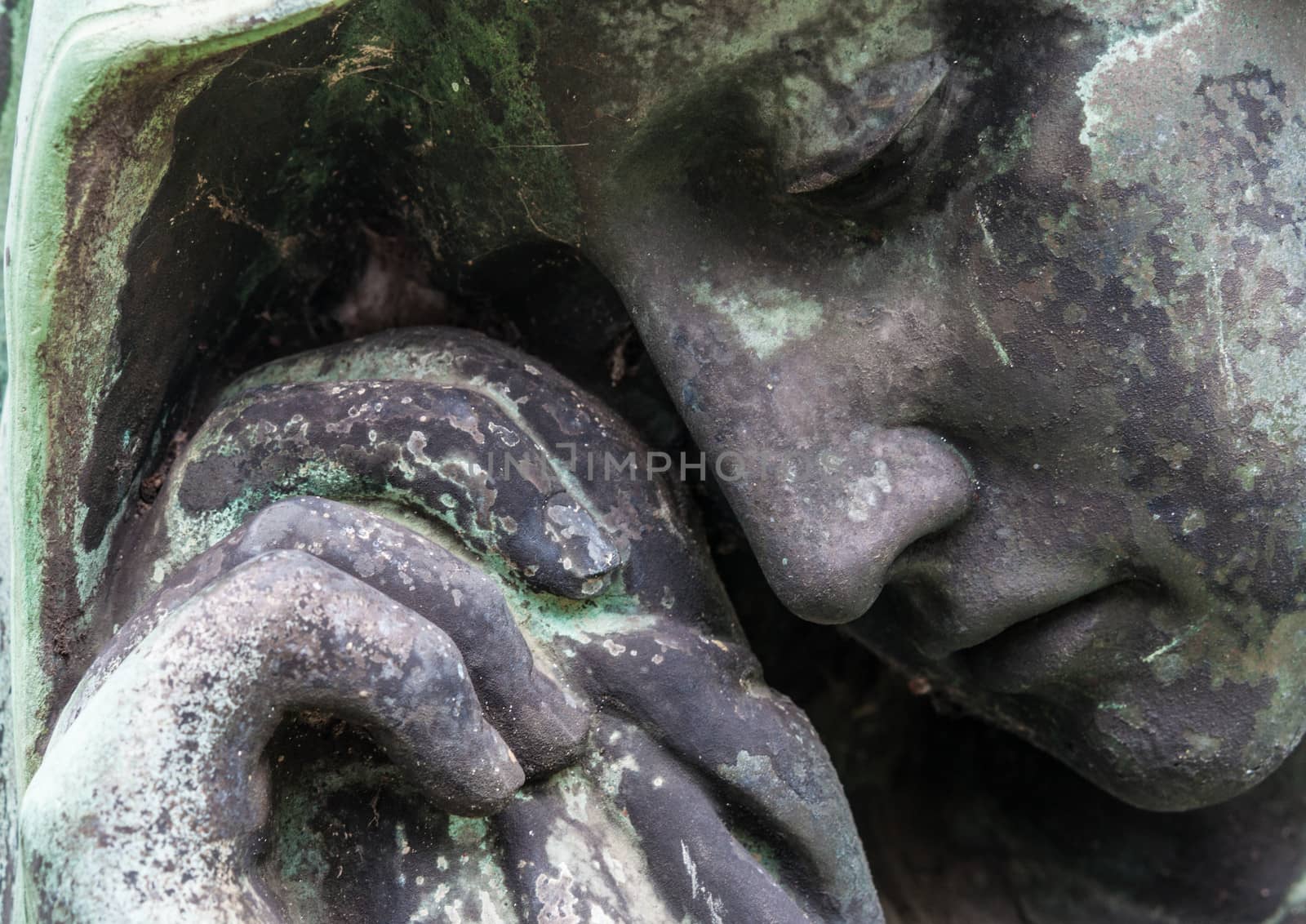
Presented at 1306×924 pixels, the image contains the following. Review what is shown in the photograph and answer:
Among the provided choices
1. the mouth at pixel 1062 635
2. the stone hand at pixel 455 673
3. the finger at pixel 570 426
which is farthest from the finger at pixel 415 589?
the mouth at pixel 1062 635

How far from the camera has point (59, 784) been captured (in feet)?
2.06

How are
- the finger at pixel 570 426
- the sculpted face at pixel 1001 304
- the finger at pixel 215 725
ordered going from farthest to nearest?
the finger at pixel 570 426, the sculpted face at pixel 1001 304, the finger at pixel 215 725

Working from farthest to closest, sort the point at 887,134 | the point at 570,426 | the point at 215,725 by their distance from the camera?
1. the point at 570,426
2. the point at 887,134
3. the point at 215,725

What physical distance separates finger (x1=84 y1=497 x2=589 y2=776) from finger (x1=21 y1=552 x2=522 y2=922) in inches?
1.6

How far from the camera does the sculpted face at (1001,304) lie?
28.8 inches

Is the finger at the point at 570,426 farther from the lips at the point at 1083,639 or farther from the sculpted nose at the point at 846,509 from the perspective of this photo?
the lips at the point at 1083,639

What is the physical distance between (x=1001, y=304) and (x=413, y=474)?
0.39m

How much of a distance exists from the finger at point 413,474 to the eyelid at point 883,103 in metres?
0.28

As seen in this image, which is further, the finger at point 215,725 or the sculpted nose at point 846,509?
the sculpted nose at point 846,509

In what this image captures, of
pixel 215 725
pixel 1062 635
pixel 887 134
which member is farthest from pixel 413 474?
pixel 1062 635

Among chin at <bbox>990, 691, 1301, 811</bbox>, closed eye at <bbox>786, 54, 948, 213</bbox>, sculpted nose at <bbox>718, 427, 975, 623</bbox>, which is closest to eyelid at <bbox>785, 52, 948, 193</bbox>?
closed eye at <bbox>786, 54, 948, 213</bbox>

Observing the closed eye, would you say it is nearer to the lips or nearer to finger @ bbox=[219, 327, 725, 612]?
finger @ bbox=[219, 327, 725, 612]

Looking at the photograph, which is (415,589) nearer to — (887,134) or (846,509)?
(846,509)

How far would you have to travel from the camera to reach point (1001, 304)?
771mm
